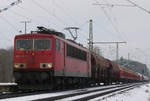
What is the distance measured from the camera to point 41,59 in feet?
60.6

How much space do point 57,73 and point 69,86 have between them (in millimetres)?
4860

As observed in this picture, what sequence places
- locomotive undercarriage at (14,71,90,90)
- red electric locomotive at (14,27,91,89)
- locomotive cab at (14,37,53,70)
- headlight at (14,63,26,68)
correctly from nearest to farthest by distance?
locomotive undercarriage at (14,71,90,90) < red electric locomotive at (14,27,91,89) < locomotive cab at (14,37,53,70) < headlight at (14,63,26,68)

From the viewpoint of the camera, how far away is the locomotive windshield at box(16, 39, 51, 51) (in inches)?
741

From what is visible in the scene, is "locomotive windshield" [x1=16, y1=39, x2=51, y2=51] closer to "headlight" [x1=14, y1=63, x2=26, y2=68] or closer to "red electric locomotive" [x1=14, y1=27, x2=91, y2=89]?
"red electric locomotive" [x1=14, y1=27, x2=91, y2=89]

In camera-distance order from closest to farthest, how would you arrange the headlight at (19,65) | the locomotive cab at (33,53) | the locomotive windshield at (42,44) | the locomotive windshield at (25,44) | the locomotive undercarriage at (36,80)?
1. the locomotive undercarriage at (36,80)
2. the locomotive cab at (33,53)
3. the headlight at (19,65)
4. the locomotive windshield at (42,44)
5. the locomotive windshield at (25,44)

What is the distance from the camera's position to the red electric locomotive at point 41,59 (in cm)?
1822

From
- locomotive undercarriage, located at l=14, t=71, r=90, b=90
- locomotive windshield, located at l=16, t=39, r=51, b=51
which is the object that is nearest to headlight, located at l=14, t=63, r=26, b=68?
locomotive undercarriage, located at l=14, t=71, r=90, b=90

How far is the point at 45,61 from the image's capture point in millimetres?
18328

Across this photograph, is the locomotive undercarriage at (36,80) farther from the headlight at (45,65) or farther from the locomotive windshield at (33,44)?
the locomotive windshield at (33,44)

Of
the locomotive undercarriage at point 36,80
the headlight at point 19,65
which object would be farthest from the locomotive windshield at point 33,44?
the locomotive undercarriage at point 36,80

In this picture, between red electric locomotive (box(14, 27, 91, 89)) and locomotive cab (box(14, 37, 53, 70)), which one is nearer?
red electric locomotive (box(14, 27, 91, 89))

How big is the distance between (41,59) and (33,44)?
122 centimetres

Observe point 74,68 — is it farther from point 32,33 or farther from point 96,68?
point 96,68

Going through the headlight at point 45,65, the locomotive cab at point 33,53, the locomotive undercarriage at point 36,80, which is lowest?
the locomotive undercarriage at point 36,80
